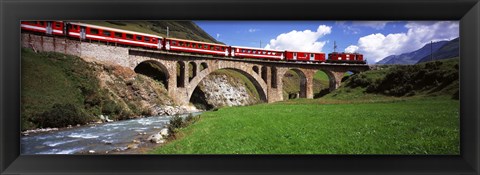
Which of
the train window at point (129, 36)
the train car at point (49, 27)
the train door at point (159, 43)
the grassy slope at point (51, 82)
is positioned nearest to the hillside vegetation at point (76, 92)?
the grassy slope at point (51, 82)

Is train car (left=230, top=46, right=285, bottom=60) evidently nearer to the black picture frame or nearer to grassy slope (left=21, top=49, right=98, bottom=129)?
grassy slope (left=21, top=49, right=98, bottom=129)

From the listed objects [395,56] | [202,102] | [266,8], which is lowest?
[202,102]

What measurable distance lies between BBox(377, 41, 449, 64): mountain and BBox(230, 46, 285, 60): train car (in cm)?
865

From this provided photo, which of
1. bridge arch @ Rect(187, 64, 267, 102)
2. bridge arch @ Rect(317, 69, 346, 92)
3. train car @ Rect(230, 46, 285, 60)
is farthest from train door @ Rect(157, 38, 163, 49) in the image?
bridge arch @ Rect(317, 69, 346, 92)

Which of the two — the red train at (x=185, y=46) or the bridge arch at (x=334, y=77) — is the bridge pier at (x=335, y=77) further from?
the red train at (x=185, y=46)

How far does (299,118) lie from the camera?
8703 millimetres

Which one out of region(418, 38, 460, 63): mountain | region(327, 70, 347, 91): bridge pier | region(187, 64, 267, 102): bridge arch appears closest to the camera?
region(418, 38, 460, 63): mountain

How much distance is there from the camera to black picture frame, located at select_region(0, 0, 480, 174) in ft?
17.7

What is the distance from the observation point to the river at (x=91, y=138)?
6504 millimetres

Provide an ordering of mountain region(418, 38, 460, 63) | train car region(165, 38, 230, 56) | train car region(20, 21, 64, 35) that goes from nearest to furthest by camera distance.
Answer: mountain region(418, 38, 460, 63) < train car region(20, 21, 64, 35) < train car region(165, 38, 230, 56)

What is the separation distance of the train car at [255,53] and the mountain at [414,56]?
8.65 meters
